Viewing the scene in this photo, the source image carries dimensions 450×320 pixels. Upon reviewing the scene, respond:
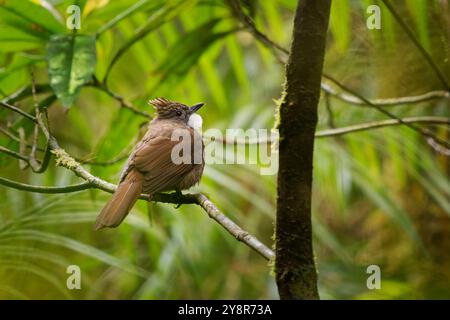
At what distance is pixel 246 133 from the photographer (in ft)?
13.0

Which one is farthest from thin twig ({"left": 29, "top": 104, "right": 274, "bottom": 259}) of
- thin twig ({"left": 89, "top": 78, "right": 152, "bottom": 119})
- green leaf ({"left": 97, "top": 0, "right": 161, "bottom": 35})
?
green leaf ({"left": 97, "top": 0, "right": 161, "bottom": 35})

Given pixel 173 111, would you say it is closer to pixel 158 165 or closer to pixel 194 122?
pixel 194 122

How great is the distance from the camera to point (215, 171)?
4.05 meters

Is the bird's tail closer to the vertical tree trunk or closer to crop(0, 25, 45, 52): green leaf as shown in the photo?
the vertical tree trunk

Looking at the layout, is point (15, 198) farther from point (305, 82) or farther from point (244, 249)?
point (305, 82)

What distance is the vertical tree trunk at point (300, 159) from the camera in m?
1.84

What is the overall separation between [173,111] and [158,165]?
0.53 meters

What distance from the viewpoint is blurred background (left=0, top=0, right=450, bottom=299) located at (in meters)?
3.19

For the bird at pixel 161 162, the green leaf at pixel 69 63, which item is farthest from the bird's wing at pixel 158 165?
the green leaf at pixel 69 63

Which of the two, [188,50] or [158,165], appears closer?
[158,165]

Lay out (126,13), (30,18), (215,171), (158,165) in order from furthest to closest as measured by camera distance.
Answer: (215,171), (126,13), (30,18), (158,165)

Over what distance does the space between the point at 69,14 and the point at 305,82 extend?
60.5 inches

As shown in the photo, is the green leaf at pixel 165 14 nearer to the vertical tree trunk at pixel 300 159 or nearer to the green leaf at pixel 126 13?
the green leaf at pixel 126 13

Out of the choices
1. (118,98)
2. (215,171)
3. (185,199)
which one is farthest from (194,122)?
(215,171)
